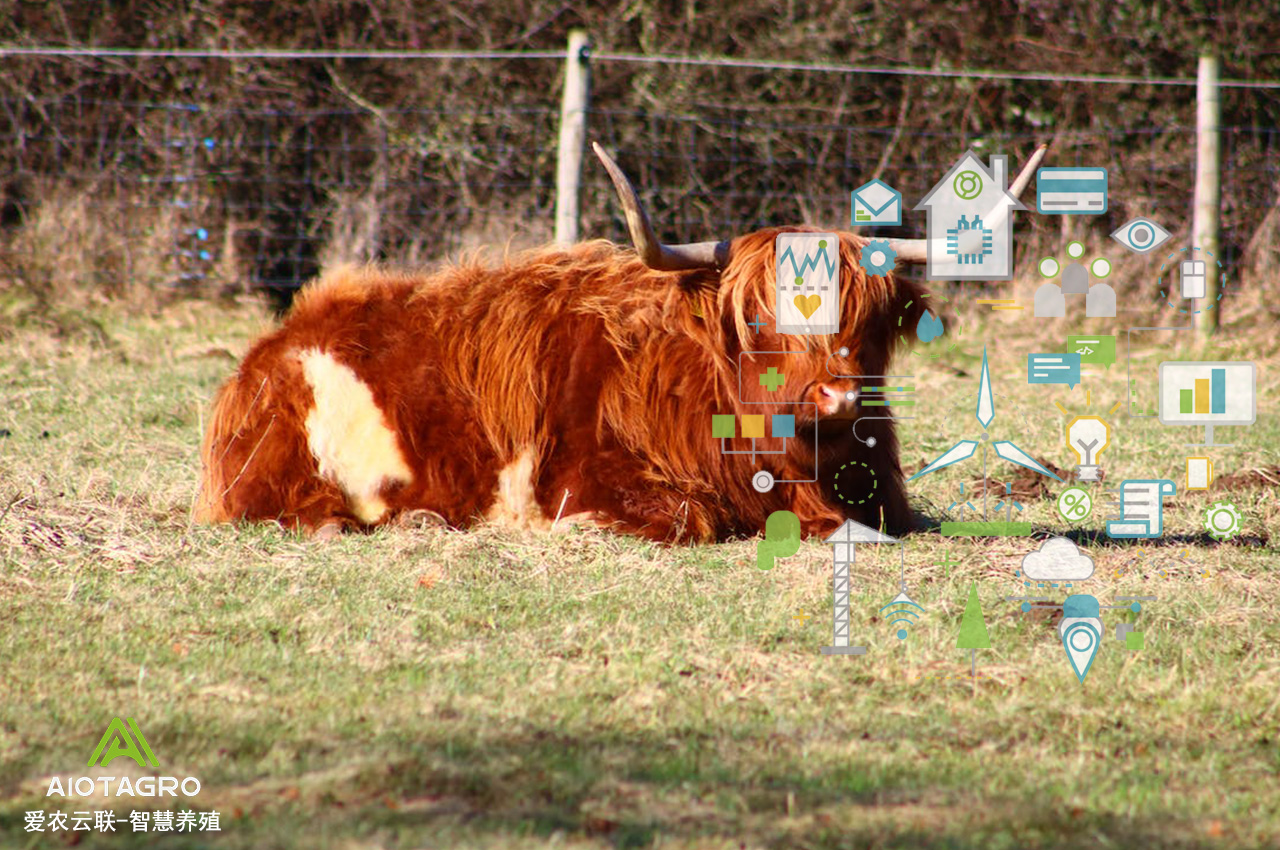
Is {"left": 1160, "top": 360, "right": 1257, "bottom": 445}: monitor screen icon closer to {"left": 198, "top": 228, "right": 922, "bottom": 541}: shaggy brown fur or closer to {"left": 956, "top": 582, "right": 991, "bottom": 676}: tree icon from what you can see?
{"left": 956, "top": 582, "right": 991, "bottom": 676}: tree icon

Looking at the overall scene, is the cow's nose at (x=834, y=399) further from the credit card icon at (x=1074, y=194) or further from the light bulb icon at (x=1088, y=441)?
the light bulb icon at (x=1088, y=441)

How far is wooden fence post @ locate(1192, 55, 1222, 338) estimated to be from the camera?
27.4ft

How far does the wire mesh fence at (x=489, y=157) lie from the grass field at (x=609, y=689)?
6050 mm

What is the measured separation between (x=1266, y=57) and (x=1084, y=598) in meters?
9.26

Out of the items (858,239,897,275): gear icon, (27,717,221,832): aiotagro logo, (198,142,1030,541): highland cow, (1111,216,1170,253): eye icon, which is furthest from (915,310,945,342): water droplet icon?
(27,717,221,832): aiotagro logo

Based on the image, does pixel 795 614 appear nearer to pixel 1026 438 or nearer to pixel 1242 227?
pixel 1026 438

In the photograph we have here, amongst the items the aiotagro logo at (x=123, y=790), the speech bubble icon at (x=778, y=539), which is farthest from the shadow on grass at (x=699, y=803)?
the speech bubble icon at (x=778, y=539)

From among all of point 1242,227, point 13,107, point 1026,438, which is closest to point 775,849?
point 1026,438

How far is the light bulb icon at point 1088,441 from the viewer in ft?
16.2

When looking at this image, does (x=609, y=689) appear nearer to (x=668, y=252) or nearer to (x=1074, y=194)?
(x=668, y=252)

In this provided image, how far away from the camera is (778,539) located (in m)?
4.35

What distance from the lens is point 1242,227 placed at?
10047mm

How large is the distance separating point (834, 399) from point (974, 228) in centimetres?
72

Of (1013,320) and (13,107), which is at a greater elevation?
(13,107)
